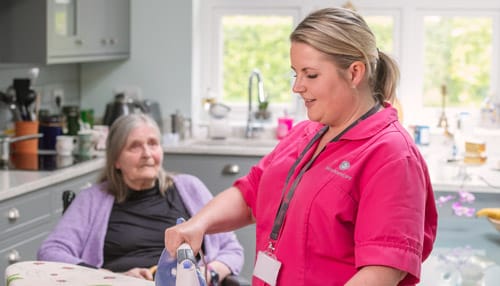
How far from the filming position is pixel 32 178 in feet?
12.0

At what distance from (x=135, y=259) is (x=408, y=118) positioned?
258 cm

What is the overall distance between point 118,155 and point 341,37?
178 cm

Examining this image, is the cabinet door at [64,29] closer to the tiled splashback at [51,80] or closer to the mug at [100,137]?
the tiled splashback at [51,80]

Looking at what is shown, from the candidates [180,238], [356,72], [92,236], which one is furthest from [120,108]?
[356,72]

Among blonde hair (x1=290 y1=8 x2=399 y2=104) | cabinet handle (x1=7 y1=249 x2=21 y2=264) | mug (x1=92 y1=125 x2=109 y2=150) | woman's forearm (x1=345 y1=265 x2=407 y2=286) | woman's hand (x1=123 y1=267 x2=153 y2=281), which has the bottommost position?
cabinet handle (x1=7 y1=249 x2=21 y2=264)

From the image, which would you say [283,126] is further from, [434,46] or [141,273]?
[141,273]

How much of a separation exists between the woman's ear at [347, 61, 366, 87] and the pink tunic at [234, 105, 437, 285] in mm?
85

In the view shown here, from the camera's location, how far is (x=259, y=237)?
6.31ft

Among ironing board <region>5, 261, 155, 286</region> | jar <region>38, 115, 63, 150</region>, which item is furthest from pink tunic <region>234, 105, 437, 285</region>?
jar <region>38, 115, 63, 150</region>

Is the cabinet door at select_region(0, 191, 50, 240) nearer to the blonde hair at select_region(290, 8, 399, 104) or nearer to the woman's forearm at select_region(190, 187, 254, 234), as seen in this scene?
the woman's forearm at select_region(190, 187, 254, 234)

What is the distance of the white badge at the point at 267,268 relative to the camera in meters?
1.82

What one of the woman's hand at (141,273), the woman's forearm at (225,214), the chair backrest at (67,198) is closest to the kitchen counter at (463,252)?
the woman's forearm at (225,214)

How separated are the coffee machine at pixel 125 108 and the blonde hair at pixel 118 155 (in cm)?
164

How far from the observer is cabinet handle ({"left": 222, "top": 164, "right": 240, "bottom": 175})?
4758 millimetres
